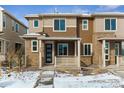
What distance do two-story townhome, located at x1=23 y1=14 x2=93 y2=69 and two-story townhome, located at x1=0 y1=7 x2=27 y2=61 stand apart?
227 centimetres

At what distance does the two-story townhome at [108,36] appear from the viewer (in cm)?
2673

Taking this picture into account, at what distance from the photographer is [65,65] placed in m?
25.0

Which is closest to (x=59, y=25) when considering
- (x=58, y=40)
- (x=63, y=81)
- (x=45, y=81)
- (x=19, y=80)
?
(x=58, y=40)

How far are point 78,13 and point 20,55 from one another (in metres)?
6.94

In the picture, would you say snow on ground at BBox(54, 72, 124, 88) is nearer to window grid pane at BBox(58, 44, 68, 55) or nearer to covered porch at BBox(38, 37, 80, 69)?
covered porch at BBox(38, 37, 80, 69)

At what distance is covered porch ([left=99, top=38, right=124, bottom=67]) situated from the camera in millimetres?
26281

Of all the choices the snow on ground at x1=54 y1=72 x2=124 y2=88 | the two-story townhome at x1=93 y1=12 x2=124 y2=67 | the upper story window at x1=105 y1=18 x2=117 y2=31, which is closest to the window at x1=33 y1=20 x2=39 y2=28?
the two-story townhome at x1=93 y1=12 x2=124 y2=67

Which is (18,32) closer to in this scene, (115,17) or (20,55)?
(20,55)

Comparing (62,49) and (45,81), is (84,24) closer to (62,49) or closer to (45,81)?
(62,49)

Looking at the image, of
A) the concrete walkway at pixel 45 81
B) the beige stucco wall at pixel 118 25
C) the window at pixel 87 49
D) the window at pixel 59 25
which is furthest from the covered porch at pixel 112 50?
the concrete walkway at pixel 45 81

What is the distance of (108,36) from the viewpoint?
1063 inches

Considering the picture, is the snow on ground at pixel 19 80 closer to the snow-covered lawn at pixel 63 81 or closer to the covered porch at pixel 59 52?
the snow-covered lawn at pixel 63 81

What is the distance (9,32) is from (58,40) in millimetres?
5889
